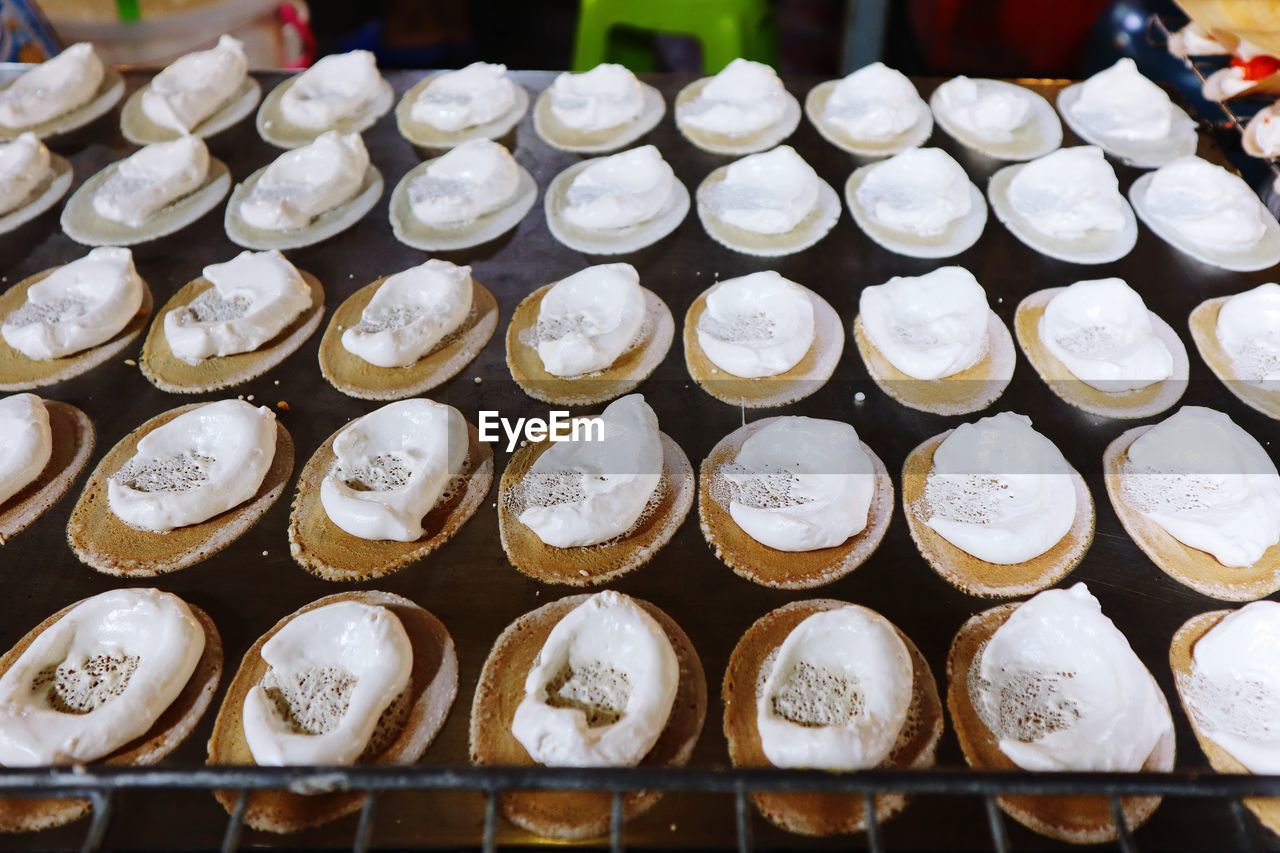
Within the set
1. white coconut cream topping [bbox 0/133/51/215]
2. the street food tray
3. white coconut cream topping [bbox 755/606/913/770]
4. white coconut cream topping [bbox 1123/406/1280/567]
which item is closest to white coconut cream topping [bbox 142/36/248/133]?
the street food tray

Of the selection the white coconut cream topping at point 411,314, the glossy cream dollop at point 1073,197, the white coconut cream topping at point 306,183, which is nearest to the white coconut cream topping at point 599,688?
→ the white coconut cream topping at point 411,314

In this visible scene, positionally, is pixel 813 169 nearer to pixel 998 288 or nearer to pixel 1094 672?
pixel 998 288

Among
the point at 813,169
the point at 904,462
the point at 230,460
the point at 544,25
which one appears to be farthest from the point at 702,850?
the point at 544,25

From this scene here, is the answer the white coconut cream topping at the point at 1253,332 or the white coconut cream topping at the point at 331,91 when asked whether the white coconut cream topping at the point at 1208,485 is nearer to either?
the white coconut cream topping at the point at 1253,332

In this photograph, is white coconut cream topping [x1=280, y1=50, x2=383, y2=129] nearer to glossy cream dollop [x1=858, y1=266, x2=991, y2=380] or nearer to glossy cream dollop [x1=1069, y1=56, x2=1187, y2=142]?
glossy cream dollop [x1=858, y1=266, x2=991, y2=380]

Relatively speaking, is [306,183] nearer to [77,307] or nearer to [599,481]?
[77,307]

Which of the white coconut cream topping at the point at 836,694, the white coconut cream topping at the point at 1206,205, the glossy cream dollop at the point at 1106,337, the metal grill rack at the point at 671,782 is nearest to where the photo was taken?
the metal grill rack at the point at 671,782
